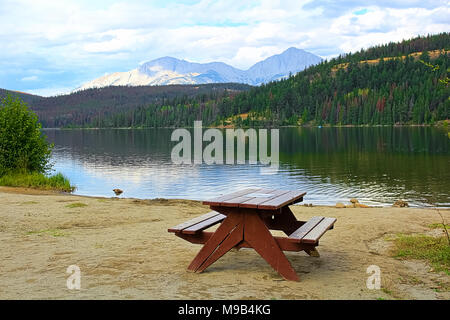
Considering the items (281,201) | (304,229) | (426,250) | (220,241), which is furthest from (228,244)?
(426,250)

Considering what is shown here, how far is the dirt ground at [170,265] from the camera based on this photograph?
7.13 meters

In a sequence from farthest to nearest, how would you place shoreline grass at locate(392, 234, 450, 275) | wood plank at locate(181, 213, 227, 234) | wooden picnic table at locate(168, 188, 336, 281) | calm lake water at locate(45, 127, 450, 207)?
calm lake water at locate(45, 127, 450, 207)
shoreline grass at locate(392, 234, 450, 275)
wood plank at locate(181, 213, 227, 234)
wooden picnic table at locate(168, 188, 336, 281)

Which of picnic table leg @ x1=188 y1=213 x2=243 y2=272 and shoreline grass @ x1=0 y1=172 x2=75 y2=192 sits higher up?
picnic table leg @ x1=188 y1=213 x2=243 y2=272

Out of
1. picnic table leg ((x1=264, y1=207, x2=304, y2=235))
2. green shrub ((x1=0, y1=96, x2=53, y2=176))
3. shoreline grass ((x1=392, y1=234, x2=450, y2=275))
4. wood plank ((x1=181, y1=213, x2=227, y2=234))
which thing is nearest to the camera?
wood plank ((x1=181, y1=213, x2=227, y2=234))

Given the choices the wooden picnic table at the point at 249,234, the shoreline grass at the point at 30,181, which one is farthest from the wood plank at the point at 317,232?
the shoreline grass at the point at 30,181

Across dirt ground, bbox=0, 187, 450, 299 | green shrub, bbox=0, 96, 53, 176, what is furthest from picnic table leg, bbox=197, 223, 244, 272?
green shrub, bbox=0, 96, 53, 176

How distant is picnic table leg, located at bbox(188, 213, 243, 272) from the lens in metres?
8.06

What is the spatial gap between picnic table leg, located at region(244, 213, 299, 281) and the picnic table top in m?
0.34

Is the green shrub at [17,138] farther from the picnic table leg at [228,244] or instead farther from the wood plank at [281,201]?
the wood plank at [281,201]

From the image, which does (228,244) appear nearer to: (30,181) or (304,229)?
(304,229)

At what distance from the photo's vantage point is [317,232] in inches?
319

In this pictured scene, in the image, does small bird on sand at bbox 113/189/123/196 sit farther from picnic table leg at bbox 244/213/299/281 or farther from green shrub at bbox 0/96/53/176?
picnic table leg at bbox 244/213/299/281
